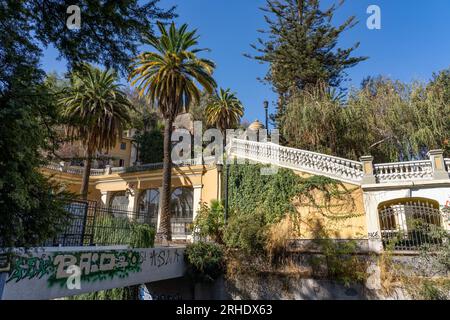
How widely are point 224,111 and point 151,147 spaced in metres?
10.5

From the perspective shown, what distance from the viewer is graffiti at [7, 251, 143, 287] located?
238 inches

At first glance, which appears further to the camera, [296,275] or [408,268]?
[296,275]

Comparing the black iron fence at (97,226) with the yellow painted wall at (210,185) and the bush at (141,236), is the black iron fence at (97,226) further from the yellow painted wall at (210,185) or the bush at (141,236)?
the yellow painted wall at (210,185)

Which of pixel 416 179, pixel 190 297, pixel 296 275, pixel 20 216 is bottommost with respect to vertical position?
pixel 190 297

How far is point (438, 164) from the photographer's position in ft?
38.4

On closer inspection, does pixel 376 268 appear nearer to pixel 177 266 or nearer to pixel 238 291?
pixel 238 291

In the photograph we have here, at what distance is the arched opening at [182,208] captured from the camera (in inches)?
781

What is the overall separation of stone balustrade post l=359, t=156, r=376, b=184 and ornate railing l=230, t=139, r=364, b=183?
232mm

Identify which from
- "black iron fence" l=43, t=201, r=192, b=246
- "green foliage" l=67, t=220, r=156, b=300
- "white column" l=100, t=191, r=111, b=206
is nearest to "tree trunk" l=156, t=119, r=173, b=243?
"black iron fence" l=43, t=201, r=192, b=246

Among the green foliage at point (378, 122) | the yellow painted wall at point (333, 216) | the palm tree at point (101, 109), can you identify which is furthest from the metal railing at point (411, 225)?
the palm tree at point (101, 109)

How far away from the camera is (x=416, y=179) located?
11.9 meters

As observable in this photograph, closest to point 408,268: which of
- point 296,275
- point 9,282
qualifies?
point 296,275
